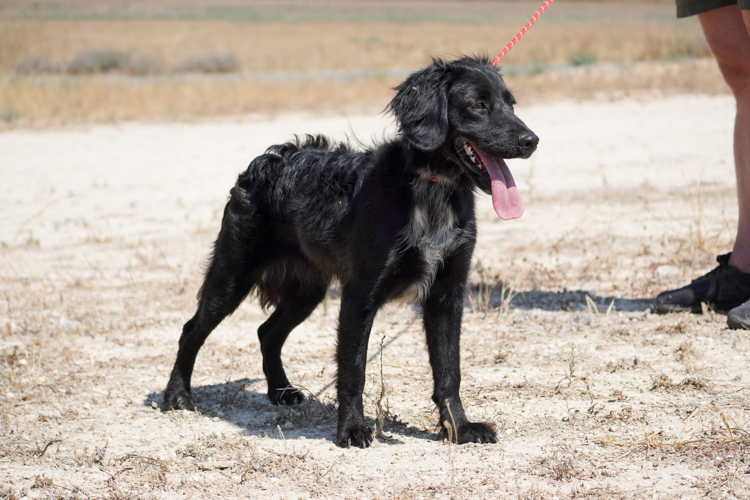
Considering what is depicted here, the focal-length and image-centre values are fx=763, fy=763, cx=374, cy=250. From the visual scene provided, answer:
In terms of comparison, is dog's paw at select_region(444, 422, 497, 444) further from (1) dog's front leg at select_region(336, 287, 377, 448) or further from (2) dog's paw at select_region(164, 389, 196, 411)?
(2) dog's paw at select_region(164, 389, 196, 411)

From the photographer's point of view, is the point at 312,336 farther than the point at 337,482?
Yes

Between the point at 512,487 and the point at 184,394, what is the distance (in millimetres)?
1961

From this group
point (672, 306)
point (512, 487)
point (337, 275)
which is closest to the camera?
point (512, 487)

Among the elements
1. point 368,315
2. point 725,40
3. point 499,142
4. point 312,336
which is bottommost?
point 312,336

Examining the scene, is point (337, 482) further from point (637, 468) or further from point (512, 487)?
point (637, 468)

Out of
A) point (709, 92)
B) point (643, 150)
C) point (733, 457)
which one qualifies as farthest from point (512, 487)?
point (709, 92)

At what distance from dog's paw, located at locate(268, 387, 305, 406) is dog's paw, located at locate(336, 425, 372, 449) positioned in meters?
0.75

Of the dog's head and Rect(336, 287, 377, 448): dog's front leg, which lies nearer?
the dog's head

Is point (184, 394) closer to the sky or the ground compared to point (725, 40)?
closer to the ground

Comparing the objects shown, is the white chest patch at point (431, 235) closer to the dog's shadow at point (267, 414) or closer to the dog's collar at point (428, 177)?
the dog's collar at point (428, 177)

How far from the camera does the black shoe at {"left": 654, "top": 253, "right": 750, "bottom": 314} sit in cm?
478

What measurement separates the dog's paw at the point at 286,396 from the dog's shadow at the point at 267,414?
0.12 ft

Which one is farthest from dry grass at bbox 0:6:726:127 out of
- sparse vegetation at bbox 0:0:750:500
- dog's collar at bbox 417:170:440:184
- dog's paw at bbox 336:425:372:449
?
dog's paw at bbox 336:425:372:449

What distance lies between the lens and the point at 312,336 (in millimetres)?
5219
